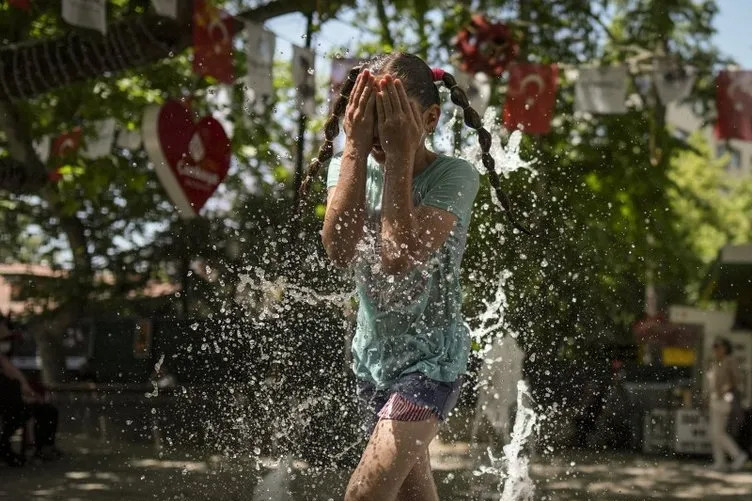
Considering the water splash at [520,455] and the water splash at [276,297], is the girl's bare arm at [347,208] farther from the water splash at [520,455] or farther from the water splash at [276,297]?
the water splash at [520,455]

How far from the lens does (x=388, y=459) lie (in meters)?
2.84

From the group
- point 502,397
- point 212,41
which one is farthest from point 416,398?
point 212,41

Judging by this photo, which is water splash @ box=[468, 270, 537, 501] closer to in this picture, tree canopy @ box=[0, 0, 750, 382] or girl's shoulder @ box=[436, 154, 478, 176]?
tree canopy @ box=[0, 0, 750, 382]

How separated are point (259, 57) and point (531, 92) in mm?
2739

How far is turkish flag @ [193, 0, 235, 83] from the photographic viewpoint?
942 centimetres

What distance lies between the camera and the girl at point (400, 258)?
9.29ft

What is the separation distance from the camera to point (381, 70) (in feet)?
10.0

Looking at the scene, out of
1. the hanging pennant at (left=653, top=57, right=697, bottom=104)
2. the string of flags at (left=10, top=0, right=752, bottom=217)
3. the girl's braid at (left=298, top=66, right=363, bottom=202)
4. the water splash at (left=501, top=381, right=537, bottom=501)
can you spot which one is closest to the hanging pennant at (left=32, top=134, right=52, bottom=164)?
the string of flags at (left=10, top=0, right=752, bottom=217)

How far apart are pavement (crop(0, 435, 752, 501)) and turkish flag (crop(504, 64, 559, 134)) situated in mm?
3462

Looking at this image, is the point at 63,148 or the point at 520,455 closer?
the point at 520,455

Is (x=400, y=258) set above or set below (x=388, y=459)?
above

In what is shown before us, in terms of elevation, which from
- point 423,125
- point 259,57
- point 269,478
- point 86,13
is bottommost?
point 269,478

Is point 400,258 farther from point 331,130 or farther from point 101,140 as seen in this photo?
point 101,140

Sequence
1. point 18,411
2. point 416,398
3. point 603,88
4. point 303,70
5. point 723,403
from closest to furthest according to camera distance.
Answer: point 416,398 < point 18,411 < point 303,70 < point 603,88 < point 723,403
